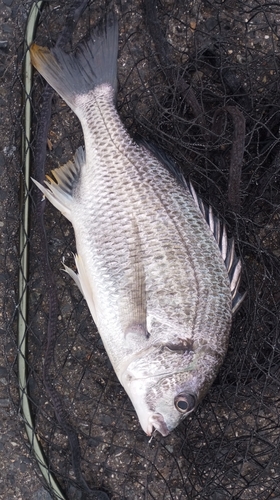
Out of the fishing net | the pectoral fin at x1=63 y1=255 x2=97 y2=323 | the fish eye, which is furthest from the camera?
the fishing net

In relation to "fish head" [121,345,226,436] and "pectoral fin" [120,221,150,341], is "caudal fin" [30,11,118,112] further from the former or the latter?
"fish head" [121,345,226,436]

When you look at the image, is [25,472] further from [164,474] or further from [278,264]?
[278,264]

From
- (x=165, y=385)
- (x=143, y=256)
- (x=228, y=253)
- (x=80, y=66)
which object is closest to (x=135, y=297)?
A: (x=143, y=256)

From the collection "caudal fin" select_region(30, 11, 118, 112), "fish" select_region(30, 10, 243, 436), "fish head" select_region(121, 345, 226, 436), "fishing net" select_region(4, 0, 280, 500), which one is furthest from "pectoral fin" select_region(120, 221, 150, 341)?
"caudal fin" select_region(30, 11, 118, 112)

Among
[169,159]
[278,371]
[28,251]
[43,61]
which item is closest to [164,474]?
[278,371]

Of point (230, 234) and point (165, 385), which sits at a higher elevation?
point (230, 234)

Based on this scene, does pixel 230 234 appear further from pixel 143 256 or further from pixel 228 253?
pixel 143 256
